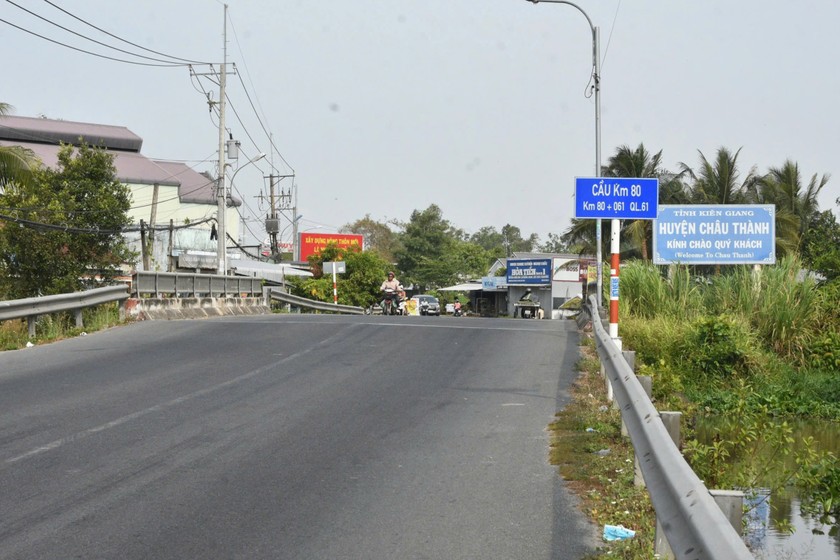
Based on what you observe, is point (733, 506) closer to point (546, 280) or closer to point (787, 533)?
point (787, 533)

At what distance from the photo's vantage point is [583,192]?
1526 cm

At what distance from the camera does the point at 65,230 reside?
2753cm

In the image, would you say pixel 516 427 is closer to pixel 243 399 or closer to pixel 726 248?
pixel 243 399

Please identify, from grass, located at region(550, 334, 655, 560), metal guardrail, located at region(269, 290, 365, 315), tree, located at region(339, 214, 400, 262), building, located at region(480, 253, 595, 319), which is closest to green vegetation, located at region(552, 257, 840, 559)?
grass, located at region(550, 334, 655, 560)

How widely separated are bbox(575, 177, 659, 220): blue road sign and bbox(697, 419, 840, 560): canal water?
625 centimetres

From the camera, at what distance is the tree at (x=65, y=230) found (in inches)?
1057

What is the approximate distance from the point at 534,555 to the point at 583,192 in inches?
406

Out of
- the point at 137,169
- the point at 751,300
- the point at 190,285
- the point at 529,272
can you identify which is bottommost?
the point at 751,300

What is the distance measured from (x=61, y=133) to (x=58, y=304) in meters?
44.6

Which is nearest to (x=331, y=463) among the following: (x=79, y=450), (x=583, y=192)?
(x=79, y=450)

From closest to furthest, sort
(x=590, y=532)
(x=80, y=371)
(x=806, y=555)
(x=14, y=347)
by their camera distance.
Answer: (x=590, y=532) < (x=806, y=555) < (x=80, y=371) < (x=14, y=347)

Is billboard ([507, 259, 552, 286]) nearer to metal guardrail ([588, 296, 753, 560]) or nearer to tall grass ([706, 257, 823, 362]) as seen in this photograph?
tall grass ([706, 257, 823, 362])

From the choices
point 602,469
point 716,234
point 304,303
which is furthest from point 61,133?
point 602,469

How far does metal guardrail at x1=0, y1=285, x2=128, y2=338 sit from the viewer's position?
55.8 ft
